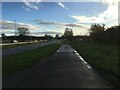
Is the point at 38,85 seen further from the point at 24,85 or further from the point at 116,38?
the point at 116,38

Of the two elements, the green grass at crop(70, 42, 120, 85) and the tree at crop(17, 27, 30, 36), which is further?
the tree at crop(17, 27, 30, 36)

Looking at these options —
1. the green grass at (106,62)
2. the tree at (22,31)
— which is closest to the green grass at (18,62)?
the green grass at (106,62)

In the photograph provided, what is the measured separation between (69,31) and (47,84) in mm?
163632

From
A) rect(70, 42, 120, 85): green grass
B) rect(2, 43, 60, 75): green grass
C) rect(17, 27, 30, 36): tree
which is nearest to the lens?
rect(70, 42, 120, 85): green grass

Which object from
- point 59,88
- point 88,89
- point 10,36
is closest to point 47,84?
point 59,88

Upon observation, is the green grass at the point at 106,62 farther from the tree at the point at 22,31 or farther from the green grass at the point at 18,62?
the tree at the point at 22,31

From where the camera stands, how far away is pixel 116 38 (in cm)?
4606

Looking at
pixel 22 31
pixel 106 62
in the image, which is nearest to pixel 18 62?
pixel 106 62

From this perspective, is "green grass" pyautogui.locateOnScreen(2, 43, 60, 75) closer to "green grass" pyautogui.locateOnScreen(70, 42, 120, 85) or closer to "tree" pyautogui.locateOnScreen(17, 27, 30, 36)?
"green grass" pyautogui.locateOnScreen(70, 42, 120, 85)

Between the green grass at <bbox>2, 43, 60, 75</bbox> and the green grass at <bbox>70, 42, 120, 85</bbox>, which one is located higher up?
the green grass at <bbox>70, 42, 120, 85</bbox>

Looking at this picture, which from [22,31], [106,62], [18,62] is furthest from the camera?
[22,31]

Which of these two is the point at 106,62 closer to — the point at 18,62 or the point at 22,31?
the point at 18,62

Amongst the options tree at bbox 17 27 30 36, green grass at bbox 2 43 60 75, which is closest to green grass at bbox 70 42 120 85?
green grass at bbox 2 43 60 75

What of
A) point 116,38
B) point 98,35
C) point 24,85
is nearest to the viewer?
point 24,85
